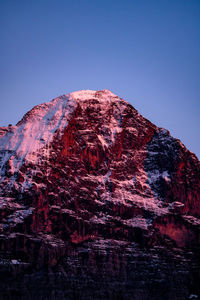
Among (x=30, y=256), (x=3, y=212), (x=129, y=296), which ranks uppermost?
(x=3, y=212)

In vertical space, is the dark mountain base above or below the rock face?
below

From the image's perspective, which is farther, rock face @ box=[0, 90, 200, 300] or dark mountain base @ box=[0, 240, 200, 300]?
rock face @ box=[0, 90, 200, 300]

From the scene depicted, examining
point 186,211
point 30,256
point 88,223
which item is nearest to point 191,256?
point 186,211

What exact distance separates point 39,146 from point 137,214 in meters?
29.7

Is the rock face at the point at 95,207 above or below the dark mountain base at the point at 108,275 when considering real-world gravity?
above

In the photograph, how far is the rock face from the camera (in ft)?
458

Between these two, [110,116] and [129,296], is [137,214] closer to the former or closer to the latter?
[129,296]

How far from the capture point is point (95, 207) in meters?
151

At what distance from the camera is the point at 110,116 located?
172 metres

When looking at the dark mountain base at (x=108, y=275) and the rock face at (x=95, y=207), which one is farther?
the rock face at (x=95, y=207)

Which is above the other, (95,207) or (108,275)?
(95,207)

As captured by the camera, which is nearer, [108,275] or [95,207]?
[108,275]

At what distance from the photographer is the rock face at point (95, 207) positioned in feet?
458

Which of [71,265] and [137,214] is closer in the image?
[71,265]
